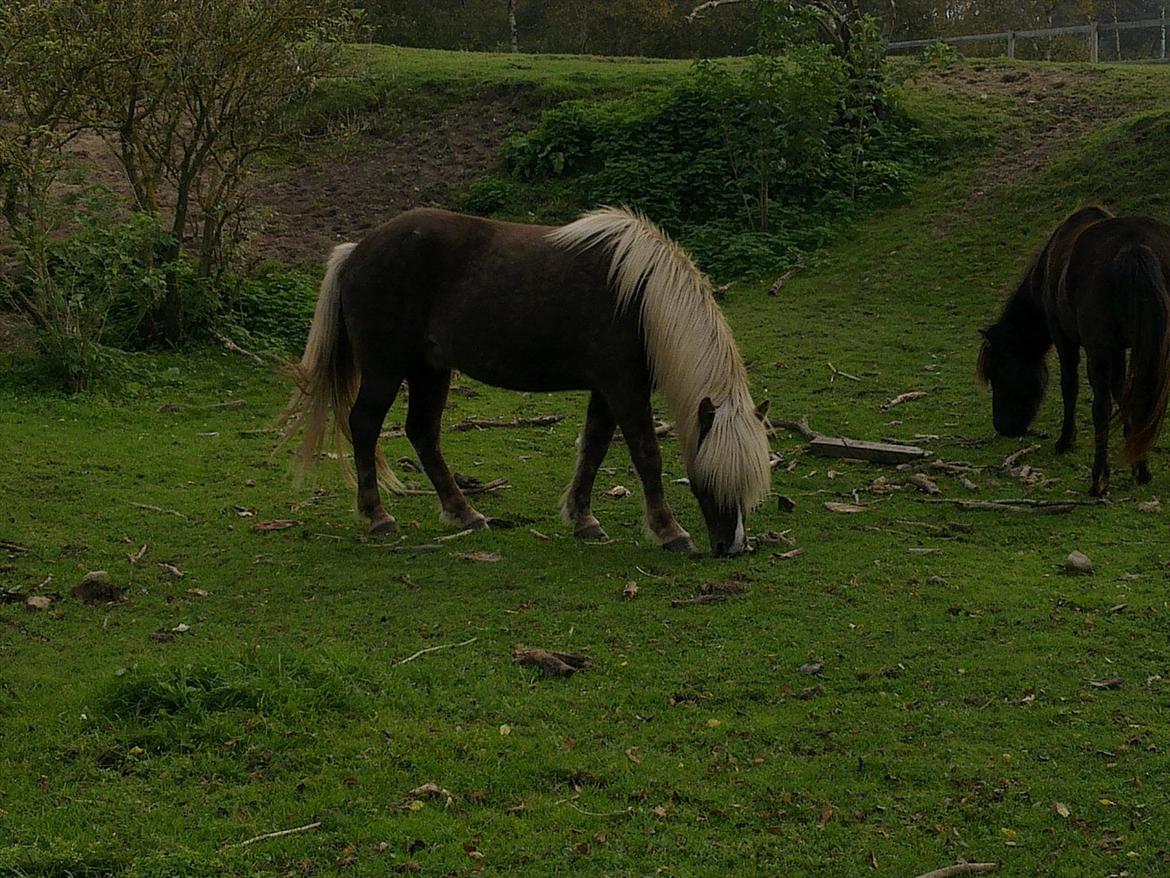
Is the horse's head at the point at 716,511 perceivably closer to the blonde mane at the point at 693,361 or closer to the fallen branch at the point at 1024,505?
the blonde mane at the point at 693,361

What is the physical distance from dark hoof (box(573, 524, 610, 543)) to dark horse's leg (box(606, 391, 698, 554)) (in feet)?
1.30

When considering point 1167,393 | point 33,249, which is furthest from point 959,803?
point 33,249

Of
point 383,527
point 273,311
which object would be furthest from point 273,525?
point 273,311

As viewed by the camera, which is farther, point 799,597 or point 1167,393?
point 1167,393

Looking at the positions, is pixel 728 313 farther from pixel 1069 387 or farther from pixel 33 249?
pixel 33 249

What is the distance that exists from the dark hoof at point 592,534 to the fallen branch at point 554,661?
2.26 m

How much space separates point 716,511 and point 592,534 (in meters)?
1.08

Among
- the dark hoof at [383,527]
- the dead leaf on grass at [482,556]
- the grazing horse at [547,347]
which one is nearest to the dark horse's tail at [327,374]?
the grazing horse at [547,347]

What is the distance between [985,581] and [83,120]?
31.8 feet

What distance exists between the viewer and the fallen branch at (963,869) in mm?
4020

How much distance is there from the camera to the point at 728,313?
1495 centimetres

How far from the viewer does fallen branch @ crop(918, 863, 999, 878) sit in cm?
402

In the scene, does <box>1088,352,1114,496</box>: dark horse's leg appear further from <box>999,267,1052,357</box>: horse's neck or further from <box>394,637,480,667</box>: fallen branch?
<box>394,637,480,667</box>: fallen branch

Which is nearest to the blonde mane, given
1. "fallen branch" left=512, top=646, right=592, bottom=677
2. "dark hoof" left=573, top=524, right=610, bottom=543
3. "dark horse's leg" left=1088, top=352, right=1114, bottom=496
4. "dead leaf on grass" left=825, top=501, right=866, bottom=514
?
"dark hoof" left=573, top=524, right=610, bottom=543
